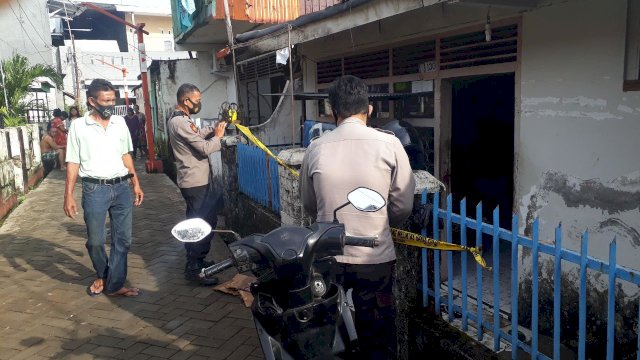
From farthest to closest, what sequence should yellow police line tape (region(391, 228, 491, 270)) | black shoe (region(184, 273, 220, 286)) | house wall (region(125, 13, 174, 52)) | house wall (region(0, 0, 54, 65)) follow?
house wall (region(125, 13, 174, 52)) → house wall (region(0, 0, 54, 65)) → black shoe (region(184, 273, 220, 286)) → yellow police line tape (region(391, 228, 491, 270))

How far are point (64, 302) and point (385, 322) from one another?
3.46 m

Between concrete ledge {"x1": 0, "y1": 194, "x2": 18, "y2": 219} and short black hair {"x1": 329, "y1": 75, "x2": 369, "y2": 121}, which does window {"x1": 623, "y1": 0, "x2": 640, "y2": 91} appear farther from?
concrete ledge {"x1": 0, "y1": 194, "x2": 18, "y2": 219}

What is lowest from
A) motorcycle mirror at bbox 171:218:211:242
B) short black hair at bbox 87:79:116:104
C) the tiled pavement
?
the tiled pavement

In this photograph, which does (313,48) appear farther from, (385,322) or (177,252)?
(385,322)

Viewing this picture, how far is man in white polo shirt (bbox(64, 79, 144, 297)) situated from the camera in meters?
4.49

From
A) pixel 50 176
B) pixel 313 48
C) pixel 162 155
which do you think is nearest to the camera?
pixel 313 48

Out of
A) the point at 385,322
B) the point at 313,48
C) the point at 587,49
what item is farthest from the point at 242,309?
the point at 313,48

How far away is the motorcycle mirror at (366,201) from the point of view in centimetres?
200

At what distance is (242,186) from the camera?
24.3ft

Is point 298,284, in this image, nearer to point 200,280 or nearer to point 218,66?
point 200,280

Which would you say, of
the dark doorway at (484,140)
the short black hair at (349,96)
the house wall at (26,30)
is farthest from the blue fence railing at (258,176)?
the house wall at (26,30)

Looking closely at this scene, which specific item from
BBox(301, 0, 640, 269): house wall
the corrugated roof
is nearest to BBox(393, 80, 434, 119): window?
BBox(301, 0, 640, 269): house wall

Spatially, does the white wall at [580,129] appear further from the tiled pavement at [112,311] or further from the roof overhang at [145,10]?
the roof overhang at [145,10]

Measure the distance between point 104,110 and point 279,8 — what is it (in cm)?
675
